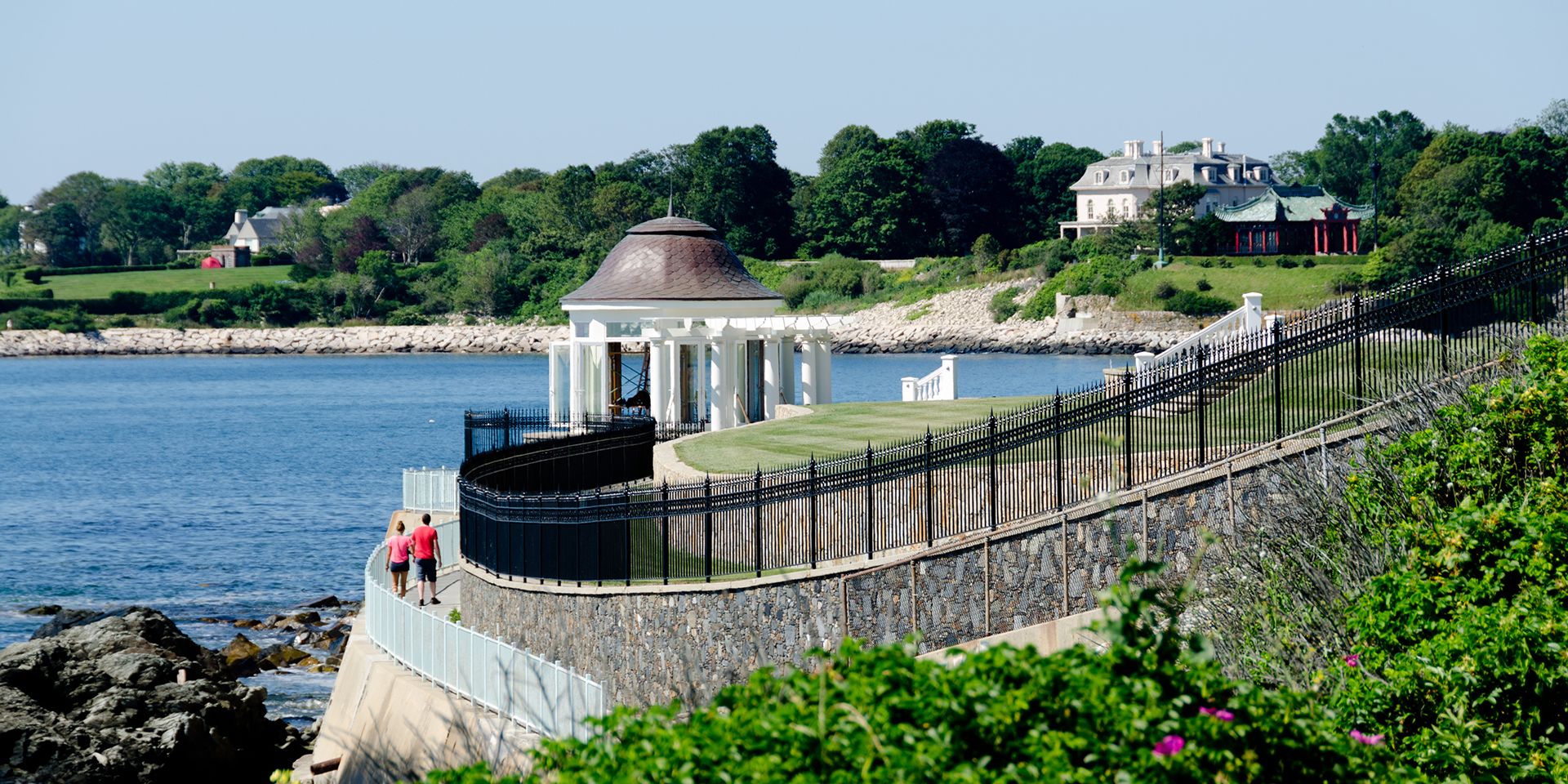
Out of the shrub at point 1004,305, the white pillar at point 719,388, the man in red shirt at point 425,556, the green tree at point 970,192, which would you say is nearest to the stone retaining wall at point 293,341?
the green tree at point 970,192

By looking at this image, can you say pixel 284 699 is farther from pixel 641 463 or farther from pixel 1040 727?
pixel 1040 727

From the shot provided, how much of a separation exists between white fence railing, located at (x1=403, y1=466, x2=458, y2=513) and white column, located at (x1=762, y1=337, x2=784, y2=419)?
9.04m

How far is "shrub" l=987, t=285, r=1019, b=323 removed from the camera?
130 m

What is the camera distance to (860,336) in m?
135

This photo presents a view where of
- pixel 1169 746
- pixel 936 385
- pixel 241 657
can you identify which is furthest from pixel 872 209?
pixel 1169 746

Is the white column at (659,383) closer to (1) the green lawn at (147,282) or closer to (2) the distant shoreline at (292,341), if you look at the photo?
(2) the distant shoreline at (292,341)

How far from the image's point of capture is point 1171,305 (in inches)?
4540

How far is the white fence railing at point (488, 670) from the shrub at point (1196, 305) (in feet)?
310

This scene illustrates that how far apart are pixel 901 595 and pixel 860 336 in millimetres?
117338

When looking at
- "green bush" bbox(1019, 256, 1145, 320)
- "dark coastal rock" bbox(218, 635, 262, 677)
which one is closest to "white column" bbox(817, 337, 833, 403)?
"dark coastal rock" bbox(218, 635, 262, 677)

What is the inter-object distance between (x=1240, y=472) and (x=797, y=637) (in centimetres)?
454

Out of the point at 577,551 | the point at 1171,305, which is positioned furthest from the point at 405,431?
the point at 577,551

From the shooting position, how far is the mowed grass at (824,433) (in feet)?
93.1

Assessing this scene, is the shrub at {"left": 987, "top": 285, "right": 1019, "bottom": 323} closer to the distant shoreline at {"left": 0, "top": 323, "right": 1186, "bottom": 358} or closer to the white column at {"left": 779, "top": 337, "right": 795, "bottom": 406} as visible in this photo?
the distant shoreline at {"left": 0, "top": 323, "right": 1186, "bottom": 358}
